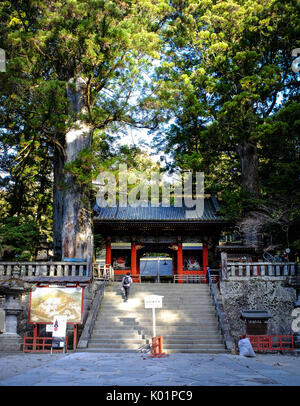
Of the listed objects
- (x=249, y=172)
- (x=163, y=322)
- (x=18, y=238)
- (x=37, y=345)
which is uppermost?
(x=249, y=172)

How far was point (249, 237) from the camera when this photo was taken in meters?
17.7

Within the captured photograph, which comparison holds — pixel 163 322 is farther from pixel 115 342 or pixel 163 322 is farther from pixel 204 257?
pixel 204 257

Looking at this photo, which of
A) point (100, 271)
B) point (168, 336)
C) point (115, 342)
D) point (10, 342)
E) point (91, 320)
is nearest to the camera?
point (10, 342)

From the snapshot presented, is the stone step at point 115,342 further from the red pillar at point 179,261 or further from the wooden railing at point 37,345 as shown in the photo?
the red pillar at point 179,261

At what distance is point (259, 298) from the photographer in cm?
1296

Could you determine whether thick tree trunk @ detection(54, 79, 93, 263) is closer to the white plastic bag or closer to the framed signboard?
the framed signboard

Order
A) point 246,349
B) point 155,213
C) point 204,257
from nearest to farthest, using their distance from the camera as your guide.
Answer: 1. point 246,349
2. point 204,257
3. point 155,213

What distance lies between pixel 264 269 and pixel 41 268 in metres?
8.55

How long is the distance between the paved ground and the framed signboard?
5.67 ft

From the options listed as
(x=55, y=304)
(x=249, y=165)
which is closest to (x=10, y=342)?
(x=55, y=304)

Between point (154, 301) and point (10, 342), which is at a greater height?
point (154, 301)

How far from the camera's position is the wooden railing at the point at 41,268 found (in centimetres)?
1295

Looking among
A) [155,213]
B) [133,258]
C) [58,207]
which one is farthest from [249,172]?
[58,207]

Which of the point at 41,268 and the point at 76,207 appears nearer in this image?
the point at 41,268
